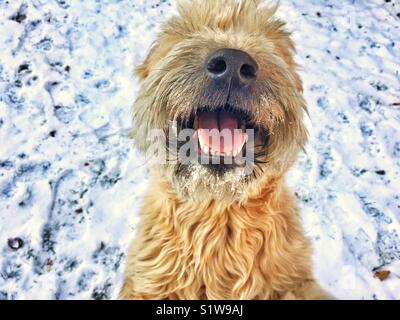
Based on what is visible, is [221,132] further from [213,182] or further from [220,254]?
[220,254]

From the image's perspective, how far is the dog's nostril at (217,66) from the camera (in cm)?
194

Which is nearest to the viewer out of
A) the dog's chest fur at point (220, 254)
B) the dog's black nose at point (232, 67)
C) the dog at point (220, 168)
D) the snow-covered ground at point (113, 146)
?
the dog's black nose at point (232, 67)

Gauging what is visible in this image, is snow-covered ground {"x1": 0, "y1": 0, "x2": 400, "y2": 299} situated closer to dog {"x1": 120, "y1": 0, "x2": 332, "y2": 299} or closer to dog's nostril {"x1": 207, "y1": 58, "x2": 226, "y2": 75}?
dog {"x1": 120, "y1": 0, "x2": 332, "y2": 299}

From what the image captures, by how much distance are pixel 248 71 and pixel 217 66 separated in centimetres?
17

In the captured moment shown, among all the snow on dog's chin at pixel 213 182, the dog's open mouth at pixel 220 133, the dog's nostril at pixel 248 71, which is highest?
the dog's nostril at pixel 248 71

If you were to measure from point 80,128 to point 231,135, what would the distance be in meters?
2.46

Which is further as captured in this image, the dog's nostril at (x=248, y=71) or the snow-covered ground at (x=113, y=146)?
the snow-covered ground at (x=113, y=146)

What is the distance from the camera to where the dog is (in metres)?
2.08

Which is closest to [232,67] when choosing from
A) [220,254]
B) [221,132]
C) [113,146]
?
[221,132]

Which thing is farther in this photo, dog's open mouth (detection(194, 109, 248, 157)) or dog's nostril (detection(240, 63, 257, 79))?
dog's open mouth (detection(194, 109, 248, 157))

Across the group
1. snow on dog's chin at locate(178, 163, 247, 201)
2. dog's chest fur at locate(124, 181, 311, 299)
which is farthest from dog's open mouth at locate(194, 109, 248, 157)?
dog's chest fur at locate(124, 181, 311, 299)

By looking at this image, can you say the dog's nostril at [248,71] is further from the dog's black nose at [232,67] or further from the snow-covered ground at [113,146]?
the snow-covered ground at [113,146]

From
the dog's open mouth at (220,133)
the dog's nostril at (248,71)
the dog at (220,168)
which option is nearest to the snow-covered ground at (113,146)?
the dog at (220,168)
